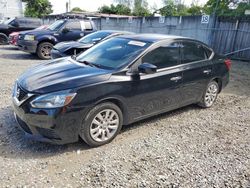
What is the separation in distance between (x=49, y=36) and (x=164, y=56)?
7.62 meters

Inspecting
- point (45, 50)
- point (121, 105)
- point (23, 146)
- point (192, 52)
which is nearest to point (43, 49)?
point (45, 50)

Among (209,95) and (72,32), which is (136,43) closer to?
(209,95)

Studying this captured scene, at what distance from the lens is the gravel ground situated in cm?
289

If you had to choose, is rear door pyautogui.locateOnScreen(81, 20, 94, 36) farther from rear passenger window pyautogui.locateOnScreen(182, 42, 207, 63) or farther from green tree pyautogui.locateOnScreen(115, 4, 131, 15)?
green tree pyautogui.locateOnScreen(115, 4, 131, 15)

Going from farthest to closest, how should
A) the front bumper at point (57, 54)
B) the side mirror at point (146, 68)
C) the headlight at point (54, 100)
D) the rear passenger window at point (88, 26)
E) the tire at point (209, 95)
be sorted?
1. the rear passenger window at point (88, 26)
2. the front bumper at point (57, 54)
3. the tire at point (209, 95)
4. the side mirror at point (146, 68)
5. the headlight at point (54, 100)

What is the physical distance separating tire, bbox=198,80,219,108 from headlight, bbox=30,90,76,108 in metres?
3.06

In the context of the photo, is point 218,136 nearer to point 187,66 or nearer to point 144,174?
point 187,66

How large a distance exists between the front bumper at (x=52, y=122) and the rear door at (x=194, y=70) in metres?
2.17

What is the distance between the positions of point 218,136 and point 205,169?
43.0 inches

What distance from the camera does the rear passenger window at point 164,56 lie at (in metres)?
4.04

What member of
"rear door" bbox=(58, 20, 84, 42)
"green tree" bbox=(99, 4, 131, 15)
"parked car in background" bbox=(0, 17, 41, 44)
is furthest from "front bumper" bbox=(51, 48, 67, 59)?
"green tree" bbox=(99, 4, 131, 15)

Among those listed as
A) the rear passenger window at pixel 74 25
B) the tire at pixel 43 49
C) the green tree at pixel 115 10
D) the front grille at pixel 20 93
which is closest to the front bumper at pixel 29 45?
the tire at pixel 43 49

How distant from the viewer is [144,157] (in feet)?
11.0

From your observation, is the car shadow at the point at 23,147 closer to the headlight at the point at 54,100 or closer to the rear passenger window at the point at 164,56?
the headlight at the point at 54,100
